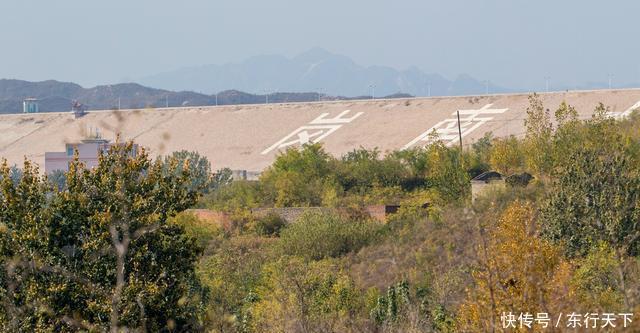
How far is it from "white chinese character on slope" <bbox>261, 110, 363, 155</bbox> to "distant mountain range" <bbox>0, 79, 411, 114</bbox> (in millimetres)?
36402

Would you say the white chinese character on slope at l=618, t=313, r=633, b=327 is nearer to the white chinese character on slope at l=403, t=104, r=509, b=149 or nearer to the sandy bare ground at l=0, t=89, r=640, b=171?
the sandy bare ground at l=0, t=89, r=640, b=171

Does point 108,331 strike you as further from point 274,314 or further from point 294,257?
point 294,257

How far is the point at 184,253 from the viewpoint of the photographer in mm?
14859

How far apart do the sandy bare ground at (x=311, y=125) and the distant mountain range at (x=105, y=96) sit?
30.1 metres

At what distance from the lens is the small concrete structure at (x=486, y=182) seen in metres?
34.3

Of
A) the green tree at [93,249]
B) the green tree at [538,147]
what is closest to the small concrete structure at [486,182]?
the green tree at [538,147]

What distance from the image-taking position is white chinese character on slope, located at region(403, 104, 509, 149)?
53044 mm

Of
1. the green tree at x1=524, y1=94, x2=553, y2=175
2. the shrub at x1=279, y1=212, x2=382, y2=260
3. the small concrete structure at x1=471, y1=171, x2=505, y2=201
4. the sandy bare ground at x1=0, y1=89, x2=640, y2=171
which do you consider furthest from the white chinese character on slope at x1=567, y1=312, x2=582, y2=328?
the sandy bare ground at x1=0, y1=89, x2=640, y2=171

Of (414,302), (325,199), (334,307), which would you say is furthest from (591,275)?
(325,199)

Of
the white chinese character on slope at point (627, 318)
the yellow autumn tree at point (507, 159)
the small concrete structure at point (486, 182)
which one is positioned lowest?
the small concrete structure at point (486, 182)

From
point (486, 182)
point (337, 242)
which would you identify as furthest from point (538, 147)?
point (337, 242)

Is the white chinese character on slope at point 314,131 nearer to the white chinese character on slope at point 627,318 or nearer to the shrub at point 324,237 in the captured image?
the shrub at point 324,237

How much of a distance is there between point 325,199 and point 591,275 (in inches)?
624

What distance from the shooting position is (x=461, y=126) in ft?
180
